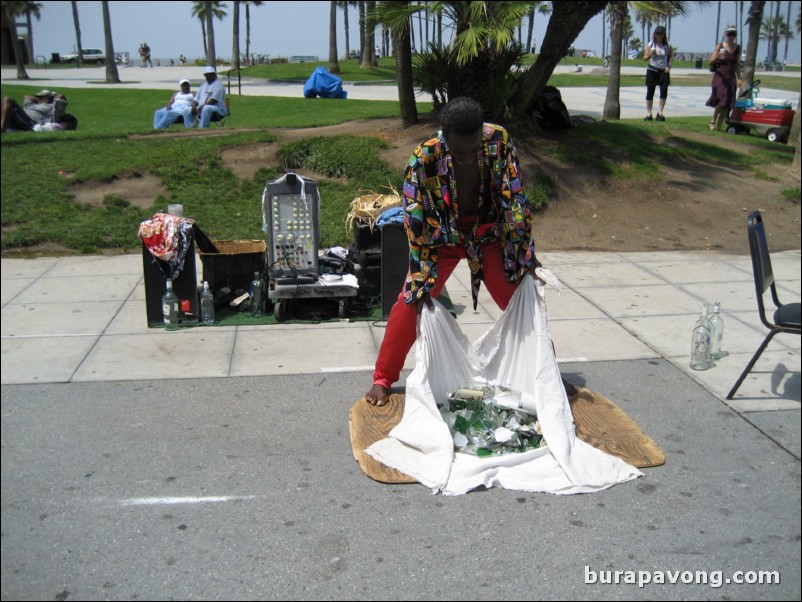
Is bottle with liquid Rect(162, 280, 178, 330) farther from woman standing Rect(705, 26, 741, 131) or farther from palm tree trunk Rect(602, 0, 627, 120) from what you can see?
palm tree trunk Rect(602, 0, 627, 120)

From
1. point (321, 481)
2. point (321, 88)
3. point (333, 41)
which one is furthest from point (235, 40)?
point (321, 481)

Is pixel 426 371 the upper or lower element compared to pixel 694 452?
upper

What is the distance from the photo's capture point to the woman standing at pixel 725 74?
14297 mm

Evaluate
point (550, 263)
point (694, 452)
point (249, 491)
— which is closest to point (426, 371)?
point (249, 491)

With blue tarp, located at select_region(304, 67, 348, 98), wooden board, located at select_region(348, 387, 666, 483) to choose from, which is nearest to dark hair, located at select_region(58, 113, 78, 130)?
blue tarp, located at select_region(304, 67, 348, 98)

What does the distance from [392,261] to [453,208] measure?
1.99 metres

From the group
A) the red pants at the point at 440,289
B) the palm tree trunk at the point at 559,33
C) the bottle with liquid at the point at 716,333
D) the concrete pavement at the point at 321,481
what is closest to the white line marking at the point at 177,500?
the concrete pavement at the point at 321,481

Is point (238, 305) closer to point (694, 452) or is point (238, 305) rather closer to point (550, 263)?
point (550, 263)

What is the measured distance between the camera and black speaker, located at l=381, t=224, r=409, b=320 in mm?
6293

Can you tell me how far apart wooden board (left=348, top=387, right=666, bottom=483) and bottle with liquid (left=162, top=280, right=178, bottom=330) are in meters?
→ 2.08

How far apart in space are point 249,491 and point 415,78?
848 cm

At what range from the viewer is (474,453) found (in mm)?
4180

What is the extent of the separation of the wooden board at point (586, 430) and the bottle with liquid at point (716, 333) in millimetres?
1065

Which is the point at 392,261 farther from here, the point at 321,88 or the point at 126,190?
the point at 321,88
